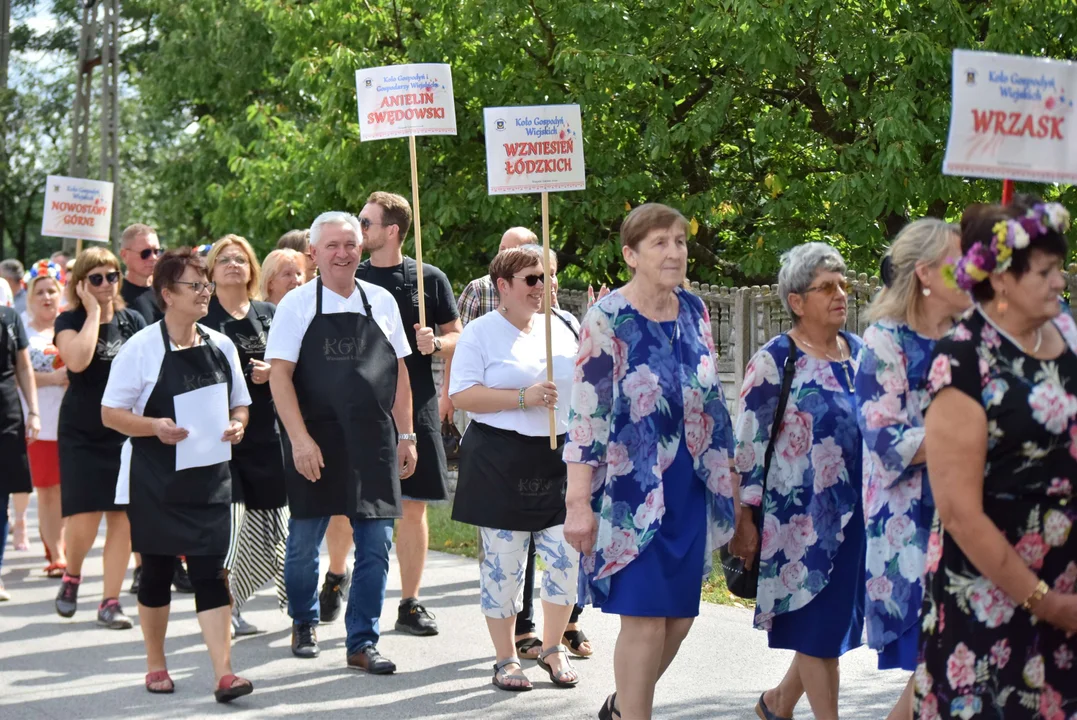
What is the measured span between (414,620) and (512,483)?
1.53 metres

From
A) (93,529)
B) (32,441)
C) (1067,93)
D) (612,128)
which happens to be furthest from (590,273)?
(1067,93)

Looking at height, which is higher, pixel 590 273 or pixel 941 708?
pixel 590 273

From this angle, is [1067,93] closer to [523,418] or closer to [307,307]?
Result: [523,418]

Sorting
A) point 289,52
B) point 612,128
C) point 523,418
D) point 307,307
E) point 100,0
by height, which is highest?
point 100,0

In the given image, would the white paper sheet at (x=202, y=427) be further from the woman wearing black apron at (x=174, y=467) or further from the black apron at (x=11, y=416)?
the black apron at (x=11, y=416)

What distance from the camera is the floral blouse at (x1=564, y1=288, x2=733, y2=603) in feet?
17.9

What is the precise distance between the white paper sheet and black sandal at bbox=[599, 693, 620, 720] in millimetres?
2104

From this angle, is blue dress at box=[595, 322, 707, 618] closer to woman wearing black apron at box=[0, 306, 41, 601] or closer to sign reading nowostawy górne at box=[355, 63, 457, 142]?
sign reading nowostawy górne at box=[355, 63, 457, 142]

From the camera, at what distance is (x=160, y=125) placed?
140 feet

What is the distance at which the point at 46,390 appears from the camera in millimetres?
11281

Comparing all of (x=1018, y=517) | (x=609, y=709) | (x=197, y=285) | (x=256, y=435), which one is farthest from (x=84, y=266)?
(x=1018, y=517)

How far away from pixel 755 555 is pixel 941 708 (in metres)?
1.77

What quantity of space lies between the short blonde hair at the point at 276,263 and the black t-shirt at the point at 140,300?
0.74 meters

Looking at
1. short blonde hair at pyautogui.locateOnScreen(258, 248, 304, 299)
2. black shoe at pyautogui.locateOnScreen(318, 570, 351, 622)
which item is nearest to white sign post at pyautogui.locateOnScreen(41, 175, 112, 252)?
short blonde hair at pyautogui.locateOnScreen(258, 248, 304, 299)
